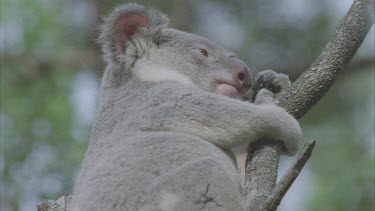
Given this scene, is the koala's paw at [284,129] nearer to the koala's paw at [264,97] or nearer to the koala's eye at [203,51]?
the koala's paw at [264,97]

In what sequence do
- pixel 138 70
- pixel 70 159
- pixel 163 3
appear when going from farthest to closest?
pixel 163 3 → pixel 70 159 → pixel 138 70

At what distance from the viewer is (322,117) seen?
525 inches

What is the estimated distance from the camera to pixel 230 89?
6.63 meters

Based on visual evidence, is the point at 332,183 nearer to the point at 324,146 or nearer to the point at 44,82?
the point at 324,146

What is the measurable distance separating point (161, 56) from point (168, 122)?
1.02 m

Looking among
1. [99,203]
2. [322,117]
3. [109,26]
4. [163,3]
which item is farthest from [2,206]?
[99,203]

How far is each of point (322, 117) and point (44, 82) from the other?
448 centimetres

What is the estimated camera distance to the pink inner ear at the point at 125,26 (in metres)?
6.86

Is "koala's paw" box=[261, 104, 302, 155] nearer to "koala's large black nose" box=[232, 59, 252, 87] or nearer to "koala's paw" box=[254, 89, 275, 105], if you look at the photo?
"koala's paw" box=[254, 89, 275, 105]

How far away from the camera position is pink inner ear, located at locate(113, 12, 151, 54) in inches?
270

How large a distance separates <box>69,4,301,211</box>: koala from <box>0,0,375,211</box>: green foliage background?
4.59 meters

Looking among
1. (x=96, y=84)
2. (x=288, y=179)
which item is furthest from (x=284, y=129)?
(x=96, y=84)

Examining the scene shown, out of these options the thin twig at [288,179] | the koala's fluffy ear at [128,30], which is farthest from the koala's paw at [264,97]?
the thin twig at [288,179]

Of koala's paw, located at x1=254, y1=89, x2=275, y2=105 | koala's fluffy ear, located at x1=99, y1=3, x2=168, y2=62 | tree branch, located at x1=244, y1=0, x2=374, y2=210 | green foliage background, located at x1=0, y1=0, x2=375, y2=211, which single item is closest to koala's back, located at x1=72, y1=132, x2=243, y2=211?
tree branch, located at x1=244, y1=0, x2=374, y2=210
